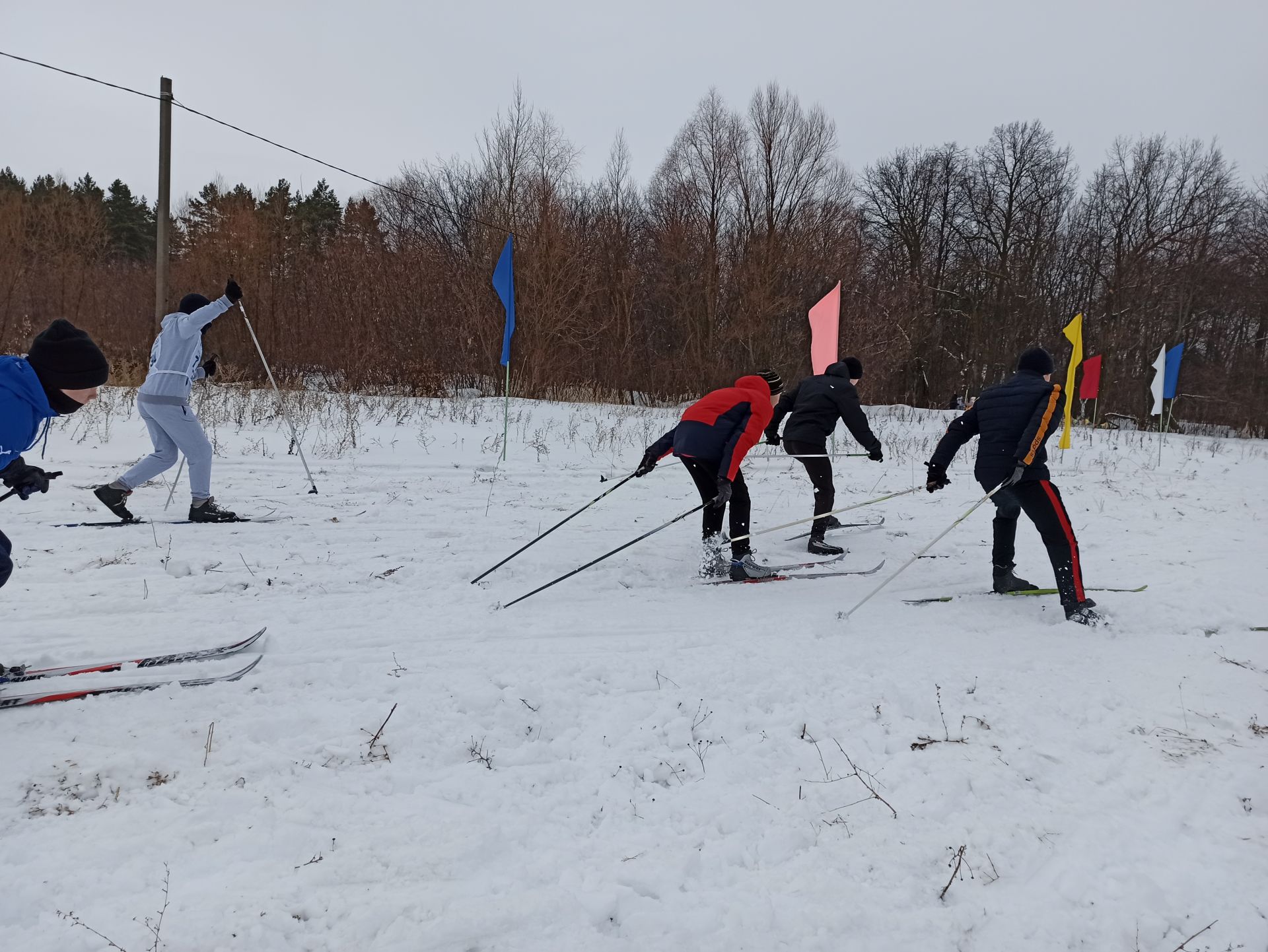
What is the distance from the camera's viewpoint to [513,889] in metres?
2.24

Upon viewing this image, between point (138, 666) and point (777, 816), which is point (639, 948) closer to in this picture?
point (777, 816)

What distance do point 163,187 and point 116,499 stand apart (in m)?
9.18

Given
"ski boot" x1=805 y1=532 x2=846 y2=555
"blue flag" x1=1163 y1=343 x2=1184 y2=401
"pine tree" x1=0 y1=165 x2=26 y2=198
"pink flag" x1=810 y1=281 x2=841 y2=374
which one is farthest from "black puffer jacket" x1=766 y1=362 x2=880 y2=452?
"pine tree" x1=0 y1=165 x2=26 y2=198

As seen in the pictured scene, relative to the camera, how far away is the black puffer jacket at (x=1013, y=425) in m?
4.89

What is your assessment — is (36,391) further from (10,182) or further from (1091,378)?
(10,182)

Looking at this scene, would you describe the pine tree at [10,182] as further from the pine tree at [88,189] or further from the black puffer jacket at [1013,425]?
the black puffer jacket at [1013,425]

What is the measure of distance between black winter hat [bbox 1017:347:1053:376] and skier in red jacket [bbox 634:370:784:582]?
197 cm

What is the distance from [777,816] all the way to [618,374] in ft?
69.0

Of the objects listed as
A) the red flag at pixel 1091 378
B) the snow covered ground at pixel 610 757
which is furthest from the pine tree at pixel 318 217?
the red flag at pixel 1091 378

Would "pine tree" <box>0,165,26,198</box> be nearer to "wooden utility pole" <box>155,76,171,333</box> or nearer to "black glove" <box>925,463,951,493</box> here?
"wooden utility pole" <box>155,76,171,333</box>

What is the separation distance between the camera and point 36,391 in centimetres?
318

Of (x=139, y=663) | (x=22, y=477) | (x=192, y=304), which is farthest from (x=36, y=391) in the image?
(x=192, y=304)

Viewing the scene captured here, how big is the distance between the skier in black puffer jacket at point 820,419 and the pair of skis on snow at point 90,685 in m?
4.97

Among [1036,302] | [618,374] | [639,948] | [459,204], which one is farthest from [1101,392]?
[639,948]
